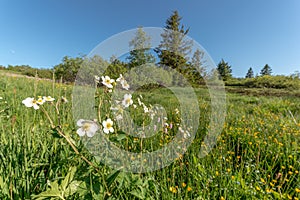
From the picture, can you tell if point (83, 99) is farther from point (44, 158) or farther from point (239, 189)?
point (239, 189)

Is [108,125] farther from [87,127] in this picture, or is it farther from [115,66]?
[115,66]

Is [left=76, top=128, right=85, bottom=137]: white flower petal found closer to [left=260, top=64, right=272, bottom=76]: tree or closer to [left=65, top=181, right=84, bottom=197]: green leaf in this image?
[left=65, top=181, right=84, bottom=197]: green leaf

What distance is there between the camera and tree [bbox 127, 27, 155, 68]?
1.85 meters

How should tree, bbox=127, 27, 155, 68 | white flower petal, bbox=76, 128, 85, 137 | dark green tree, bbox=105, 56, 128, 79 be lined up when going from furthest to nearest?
tree, bbox=127, 27, 155, 68 → dark green tree, bbox=105, 56, 128, 79 → white flower petal, bbox=76, 128, 85, 137

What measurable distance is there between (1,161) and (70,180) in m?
0.68

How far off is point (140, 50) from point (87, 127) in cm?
151

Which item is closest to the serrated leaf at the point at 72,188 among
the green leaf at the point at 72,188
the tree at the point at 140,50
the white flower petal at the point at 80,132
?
the green leaf at the point at 72,188

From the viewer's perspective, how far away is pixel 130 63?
6.42 ft

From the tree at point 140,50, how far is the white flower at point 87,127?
4.24 feet

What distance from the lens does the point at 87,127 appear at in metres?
0.63

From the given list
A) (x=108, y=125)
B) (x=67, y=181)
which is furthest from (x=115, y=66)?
(x=67, y=181)

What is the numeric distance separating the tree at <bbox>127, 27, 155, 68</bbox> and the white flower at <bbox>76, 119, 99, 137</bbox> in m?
1.29

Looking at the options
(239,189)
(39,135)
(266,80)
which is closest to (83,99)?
(39,135)

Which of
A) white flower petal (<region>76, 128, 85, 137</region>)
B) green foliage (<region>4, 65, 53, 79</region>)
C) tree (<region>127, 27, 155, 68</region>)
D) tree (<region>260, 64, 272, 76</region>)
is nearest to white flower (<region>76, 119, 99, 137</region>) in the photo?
white flower petal (<region>76, 128, 85, 137</region>)
